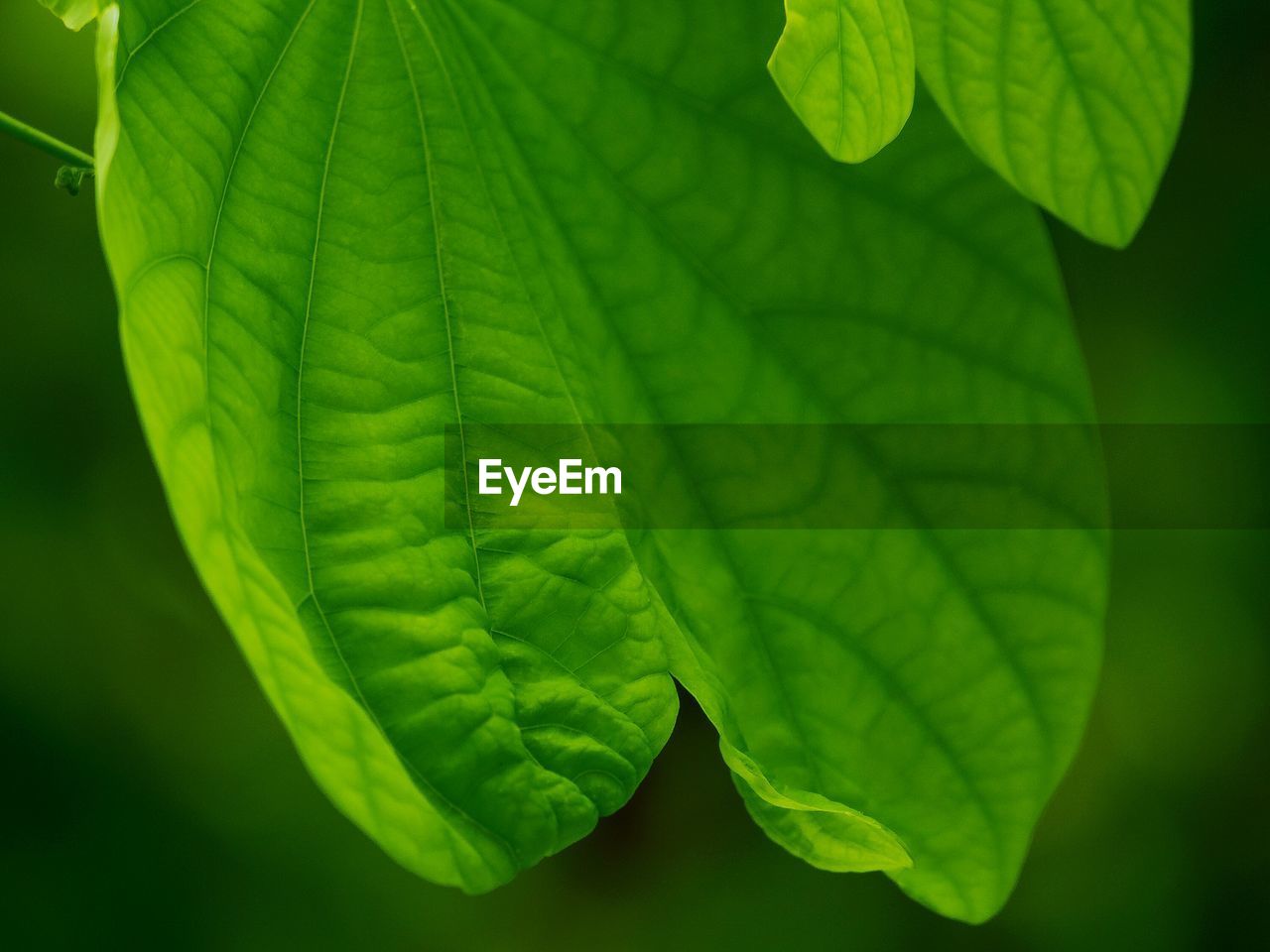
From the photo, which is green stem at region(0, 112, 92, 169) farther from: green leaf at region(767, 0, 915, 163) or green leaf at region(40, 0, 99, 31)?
green leaf at region(767, 0, 915, 163)

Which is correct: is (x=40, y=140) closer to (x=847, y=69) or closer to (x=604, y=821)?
(x=847, y=69)

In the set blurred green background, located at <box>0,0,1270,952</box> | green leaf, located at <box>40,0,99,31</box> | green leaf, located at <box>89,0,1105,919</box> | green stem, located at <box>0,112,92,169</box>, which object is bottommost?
blurred green background, located at <box>0,0,1270,952</box>

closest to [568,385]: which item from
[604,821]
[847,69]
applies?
[847,69]

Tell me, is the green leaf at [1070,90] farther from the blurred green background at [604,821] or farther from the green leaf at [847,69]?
the blurred green background at [604,821]

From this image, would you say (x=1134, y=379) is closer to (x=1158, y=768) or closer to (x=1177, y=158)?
(x=1177, y=158)

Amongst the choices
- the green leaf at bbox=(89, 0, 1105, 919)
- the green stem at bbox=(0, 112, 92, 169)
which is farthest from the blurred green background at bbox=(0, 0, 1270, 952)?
the green stem at bbox=(0, 112, 92, 169)
